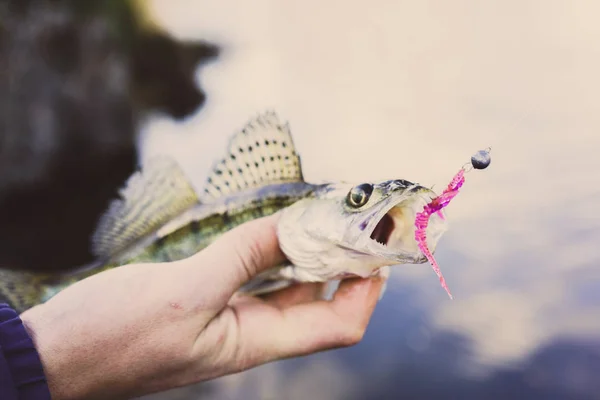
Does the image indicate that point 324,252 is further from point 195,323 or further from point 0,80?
point 0,80

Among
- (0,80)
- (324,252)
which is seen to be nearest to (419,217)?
(324,252)

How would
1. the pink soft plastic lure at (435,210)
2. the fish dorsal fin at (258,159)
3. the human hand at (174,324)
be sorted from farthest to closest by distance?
the fish dorsal fin at (258,159) < the human hand at (174,324) < the pink soft plastic lure at (435,210)

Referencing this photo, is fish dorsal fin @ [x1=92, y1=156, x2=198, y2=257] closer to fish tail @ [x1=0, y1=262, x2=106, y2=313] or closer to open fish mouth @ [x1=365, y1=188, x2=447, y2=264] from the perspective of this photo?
fish tail @ [x1=0, y1=262, x2=106, y2=313]

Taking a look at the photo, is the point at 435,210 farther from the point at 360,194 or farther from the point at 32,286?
the point at 32,286

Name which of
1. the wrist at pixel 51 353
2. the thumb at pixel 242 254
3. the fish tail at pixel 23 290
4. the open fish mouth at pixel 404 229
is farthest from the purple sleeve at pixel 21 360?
the open fish mouth at pixel 404 229

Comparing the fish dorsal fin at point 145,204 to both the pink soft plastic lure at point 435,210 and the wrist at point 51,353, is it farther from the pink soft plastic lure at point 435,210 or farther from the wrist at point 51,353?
the pink soft plastic lure at point 435,210

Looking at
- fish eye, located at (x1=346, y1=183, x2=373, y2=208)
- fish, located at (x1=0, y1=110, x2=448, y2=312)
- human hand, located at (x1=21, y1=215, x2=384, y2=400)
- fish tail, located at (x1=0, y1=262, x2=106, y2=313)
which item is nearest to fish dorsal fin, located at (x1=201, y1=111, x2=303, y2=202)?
fish, located at (x1=0, y1=110, x2=448, y2=312)

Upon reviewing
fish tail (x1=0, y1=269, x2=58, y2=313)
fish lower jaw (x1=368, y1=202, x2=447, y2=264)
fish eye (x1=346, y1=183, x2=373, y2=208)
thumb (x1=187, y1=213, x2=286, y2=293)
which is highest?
fish eye (x1=346, y1=183, x2=373, y2=208)
